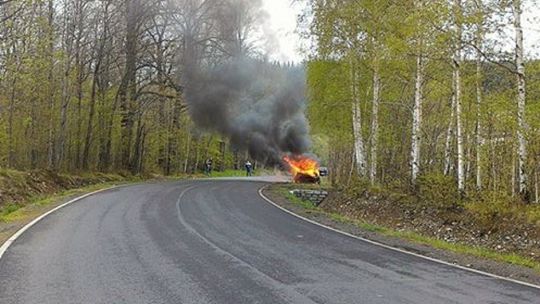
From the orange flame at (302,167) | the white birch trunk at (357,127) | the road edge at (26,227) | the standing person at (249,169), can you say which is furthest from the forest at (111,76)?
the white birch trunk at (357,127)

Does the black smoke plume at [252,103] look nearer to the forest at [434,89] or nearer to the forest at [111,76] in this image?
the forest at [111,76]

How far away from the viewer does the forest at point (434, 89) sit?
13984mm

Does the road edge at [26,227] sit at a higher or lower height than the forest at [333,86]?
lower

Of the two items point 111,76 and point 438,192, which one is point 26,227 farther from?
point 111,76

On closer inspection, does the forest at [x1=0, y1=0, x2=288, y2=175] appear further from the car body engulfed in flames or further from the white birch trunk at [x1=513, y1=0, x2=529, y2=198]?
the white birch trunk at [x1=513, y1=0, x2=529, y2=198]

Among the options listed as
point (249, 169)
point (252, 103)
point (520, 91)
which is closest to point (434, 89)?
point (520, 91)

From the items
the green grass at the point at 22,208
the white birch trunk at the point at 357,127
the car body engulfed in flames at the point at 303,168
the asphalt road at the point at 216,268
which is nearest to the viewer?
the asphalt road at the point at 216,268

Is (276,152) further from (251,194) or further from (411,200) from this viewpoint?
(411,200)

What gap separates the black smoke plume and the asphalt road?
73.3 ft

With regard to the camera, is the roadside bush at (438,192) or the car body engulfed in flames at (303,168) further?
the car body engulfed in flames at (303,168)

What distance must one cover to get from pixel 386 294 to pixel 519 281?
2.65 m

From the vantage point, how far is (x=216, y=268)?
8312 millimetres

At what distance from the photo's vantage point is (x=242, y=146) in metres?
38.6

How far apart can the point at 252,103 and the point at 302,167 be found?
5.99 metres
